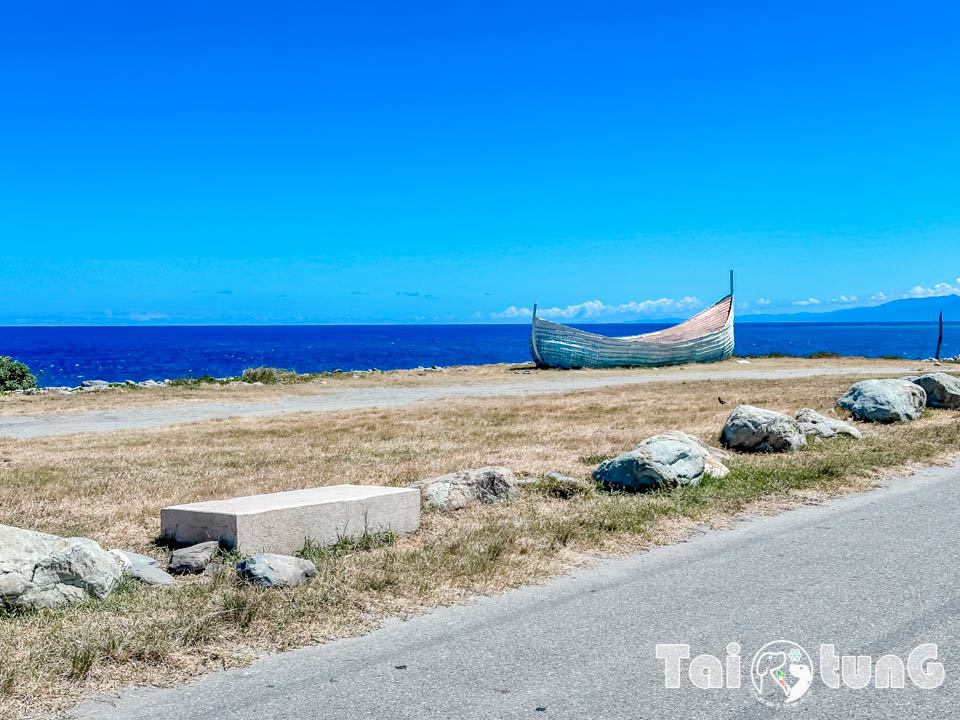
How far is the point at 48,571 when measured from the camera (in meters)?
5.46

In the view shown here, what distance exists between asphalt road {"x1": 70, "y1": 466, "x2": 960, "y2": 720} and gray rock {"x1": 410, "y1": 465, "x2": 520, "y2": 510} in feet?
7.59

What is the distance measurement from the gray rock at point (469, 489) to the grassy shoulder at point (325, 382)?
15.7 metres

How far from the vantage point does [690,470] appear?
9.48 m

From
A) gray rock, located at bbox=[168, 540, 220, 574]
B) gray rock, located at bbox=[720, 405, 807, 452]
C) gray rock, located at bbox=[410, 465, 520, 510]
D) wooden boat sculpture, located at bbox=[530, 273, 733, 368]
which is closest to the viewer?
gray rock, located at bbox=[168, 540, 220, 574]

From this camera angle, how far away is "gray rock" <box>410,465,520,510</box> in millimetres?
8547

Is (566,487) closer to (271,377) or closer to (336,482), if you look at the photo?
(336,482)

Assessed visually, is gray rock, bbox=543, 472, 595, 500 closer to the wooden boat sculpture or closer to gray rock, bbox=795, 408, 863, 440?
gray rock, bbox=795, 408, 863, 440

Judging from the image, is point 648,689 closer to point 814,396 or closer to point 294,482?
point 294,482

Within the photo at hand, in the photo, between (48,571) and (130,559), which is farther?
(130,559)

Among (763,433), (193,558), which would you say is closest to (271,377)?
(763,433)

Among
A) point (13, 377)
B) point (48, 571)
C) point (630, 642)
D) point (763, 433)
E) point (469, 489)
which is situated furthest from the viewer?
point (13, 377)

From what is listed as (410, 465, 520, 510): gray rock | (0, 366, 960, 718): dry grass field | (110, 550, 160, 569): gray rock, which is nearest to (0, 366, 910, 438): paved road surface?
(0, 366, 960, 718): dry grass field

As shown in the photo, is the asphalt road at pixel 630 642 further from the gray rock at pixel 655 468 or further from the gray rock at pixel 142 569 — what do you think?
the gray rock at pixel 655 468

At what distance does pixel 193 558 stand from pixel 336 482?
3.47 m
